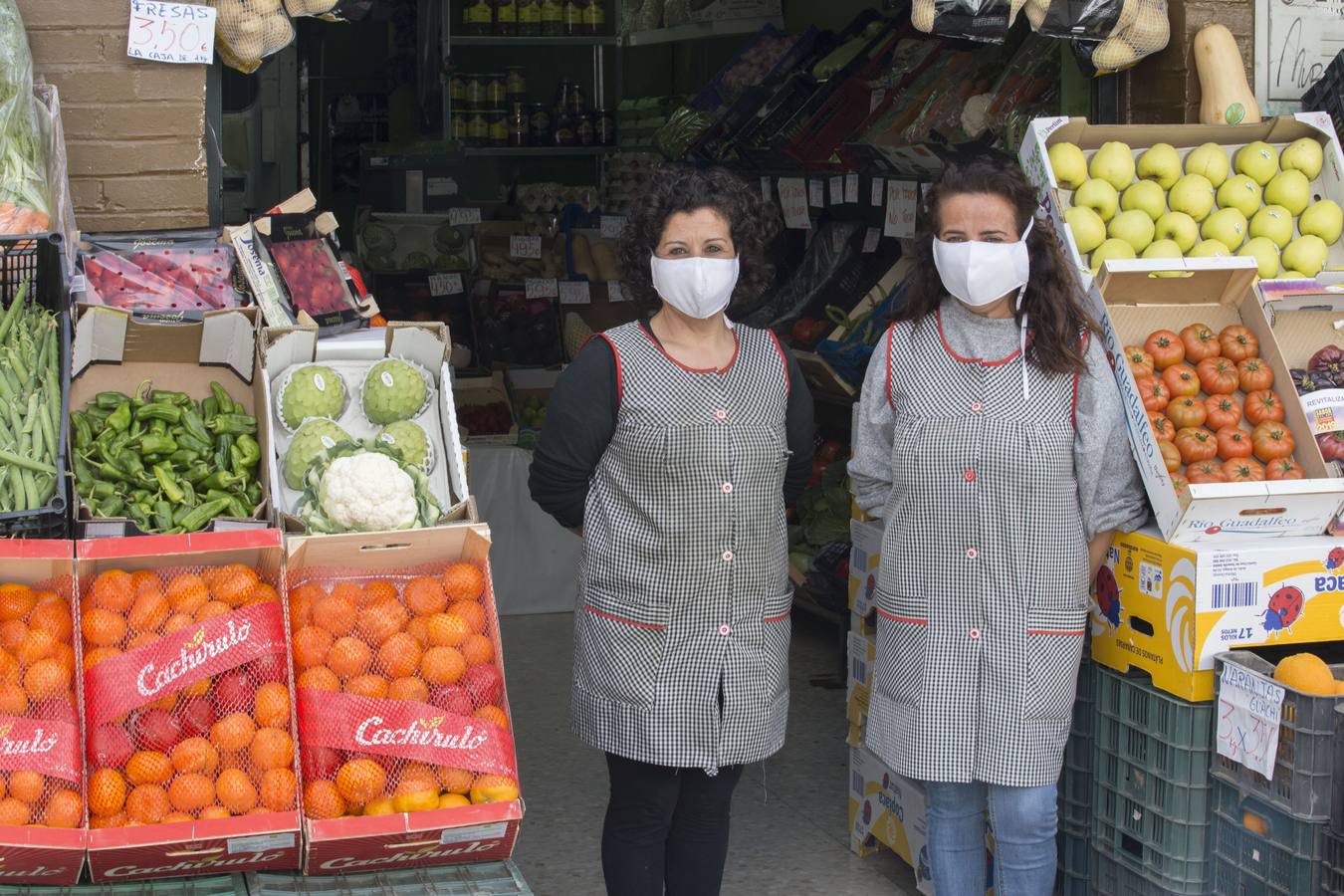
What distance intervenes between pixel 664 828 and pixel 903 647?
63 centimetres

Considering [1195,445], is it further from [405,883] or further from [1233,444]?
[405,883]

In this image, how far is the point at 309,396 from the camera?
3297 millimetres

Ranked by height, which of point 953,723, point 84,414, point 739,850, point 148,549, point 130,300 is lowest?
point 739,850

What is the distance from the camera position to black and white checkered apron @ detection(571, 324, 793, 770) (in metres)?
2.99

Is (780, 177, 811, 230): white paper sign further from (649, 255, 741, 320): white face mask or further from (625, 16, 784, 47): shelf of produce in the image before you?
(649, 255, 741, 320): white face mask

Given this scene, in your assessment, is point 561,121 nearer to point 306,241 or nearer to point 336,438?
point 306,241

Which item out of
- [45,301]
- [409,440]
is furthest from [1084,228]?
[45,301]

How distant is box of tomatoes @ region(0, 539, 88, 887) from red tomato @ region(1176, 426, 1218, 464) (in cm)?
230

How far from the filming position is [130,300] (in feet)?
11.7

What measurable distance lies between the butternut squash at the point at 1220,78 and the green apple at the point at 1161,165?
0.82ft

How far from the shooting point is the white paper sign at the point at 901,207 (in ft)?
18.5

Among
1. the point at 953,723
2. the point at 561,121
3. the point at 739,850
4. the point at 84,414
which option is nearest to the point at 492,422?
the point at 561,121

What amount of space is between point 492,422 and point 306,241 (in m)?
3.26

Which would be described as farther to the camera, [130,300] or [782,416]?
[130,300]
